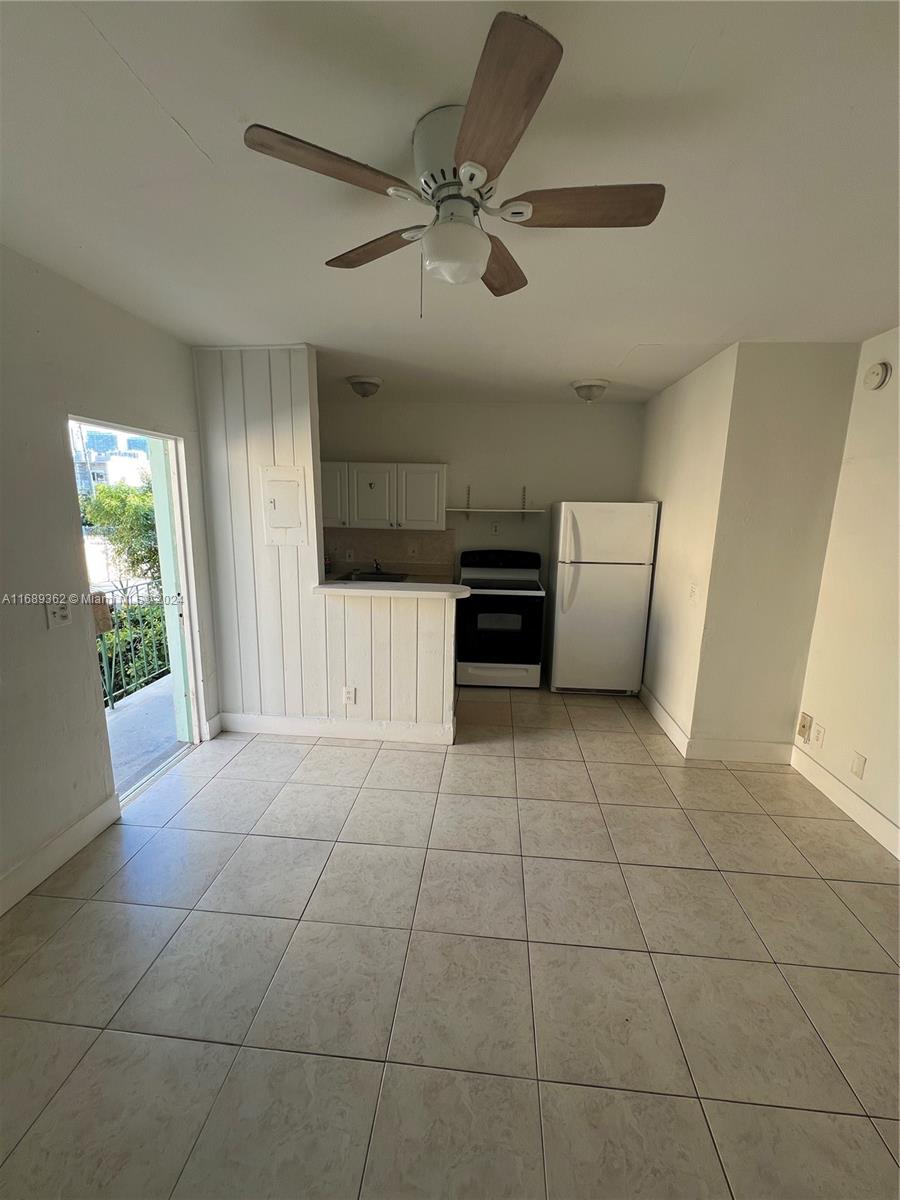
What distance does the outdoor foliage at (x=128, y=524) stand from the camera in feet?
12.5

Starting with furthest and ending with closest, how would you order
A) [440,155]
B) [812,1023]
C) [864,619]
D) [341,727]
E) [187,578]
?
[341,727], [187,578], [864,619], [812,1023], [440,155]

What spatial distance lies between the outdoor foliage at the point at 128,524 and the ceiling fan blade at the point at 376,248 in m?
3.19

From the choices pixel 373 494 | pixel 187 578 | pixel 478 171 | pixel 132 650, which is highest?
pixel 478 171

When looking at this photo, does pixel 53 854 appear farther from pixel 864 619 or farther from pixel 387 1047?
pixel 864 619

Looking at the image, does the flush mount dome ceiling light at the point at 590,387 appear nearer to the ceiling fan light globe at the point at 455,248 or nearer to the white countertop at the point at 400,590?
the white countertop at the point at 400,590

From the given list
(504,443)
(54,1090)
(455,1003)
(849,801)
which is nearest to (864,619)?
(849,801)

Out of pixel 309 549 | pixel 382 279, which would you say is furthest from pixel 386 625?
pixel 382 279

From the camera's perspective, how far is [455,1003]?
1.42 meters

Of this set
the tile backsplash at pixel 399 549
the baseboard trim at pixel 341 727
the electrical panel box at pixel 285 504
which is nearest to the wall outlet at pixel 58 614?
the electrical panel box at pixel 285 504

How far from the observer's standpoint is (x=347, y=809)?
7.68 feet

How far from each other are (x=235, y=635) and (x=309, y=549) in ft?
2.54

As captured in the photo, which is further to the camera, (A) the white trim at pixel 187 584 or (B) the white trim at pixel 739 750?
(B) the white trim at pixel 739 750

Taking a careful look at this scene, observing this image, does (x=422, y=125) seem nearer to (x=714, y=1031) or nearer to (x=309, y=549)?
(x=309, y=549)

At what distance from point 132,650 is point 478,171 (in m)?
4.31
